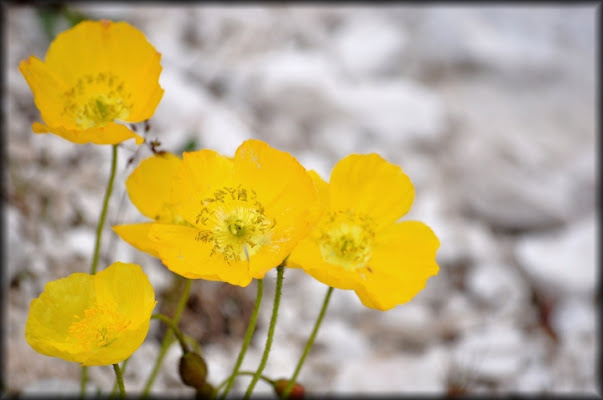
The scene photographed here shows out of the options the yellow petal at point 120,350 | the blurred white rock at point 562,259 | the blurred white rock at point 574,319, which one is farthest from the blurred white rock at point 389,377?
the yellow petal at point 120,350

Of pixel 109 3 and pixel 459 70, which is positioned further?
pixel 459 70

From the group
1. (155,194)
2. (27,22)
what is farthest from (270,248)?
(27,22)

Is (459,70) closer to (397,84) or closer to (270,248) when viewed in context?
(397,84)

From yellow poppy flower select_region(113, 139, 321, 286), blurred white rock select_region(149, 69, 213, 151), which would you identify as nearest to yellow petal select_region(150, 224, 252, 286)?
yellow poppy flower select_region(113, 139, 321, 286)

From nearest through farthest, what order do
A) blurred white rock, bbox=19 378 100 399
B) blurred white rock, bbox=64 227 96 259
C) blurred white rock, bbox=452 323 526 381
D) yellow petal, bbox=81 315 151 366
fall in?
yellow petal, bbox=81 315 151 366 < blurred white rock, bbox=19 378 100 399 < blurred white rock, bbox=64 227 96 259 < blurred white rock, bbox=452 323 526 381

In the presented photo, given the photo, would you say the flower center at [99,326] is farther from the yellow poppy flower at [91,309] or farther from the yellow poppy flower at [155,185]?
the yellow poppy flower at [155,185]

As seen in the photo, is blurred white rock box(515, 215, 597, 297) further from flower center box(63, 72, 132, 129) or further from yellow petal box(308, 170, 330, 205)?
flower center box(63, 72, 132, 129)
